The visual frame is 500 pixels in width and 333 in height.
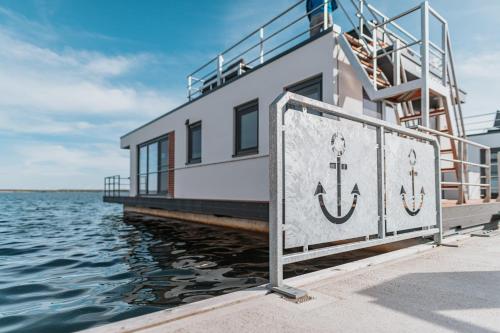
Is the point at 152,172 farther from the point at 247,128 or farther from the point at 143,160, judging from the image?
the point at 247,128

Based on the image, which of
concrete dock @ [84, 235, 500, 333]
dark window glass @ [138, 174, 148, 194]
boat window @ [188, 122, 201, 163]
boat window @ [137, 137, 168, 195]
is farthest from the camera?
dark window glass @ [138, 174, 148, 194]

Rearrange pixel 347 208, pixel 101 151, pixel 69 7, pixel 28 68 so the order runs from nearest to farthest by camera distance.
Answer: pixel 347 208
pixel 69 7
pixel 28 68
pixel 101 151

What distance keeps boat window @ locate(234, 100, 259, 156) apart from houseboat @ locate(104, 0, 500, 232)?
0.09 ft

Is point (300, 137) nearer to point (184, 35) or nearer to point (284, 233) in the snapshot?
point (284, 233)

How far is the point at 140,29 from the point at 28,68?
Answer: 13.0 feet

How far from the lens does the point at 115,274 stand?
3670 millimetres

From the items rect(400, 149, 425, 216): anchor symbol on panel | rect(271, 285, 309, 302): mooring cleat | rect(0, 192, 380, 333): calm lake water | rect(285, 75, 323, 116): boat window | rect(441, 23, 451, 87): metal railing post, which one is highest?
rect(441, 23, 451, 87): metal railing post

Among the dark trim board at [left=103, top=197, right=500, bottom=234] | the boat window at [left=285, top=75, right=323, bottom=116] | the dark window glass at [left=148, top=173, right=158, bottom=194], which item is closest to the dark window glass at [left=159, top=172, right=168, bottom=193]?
the dark window glass at [left=148, top=173, right=158, bottom=194]

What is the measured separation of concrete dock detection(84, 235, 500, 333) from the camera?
4.90 ft

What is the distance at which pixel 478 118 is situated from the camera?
458 inches

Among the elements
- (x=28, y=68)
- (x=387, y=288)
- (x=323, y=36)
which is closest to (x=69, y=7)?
(x=28, y=68)

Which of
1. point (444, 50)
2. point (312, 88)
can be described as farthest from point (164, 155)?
point (444, 50)

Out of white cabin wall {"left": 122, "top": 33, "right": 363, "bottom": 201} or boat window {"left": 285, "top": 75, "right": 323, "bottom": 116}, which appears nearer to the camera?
white cabin wall {"left": 122, "top": 33, "right": 363, "bottom": 201}

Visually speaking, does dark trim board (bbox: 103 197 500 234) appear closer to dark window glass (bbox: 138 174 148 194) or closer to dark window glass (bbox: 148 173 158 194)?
dark window glass (bbox: 148 173 158 194)
